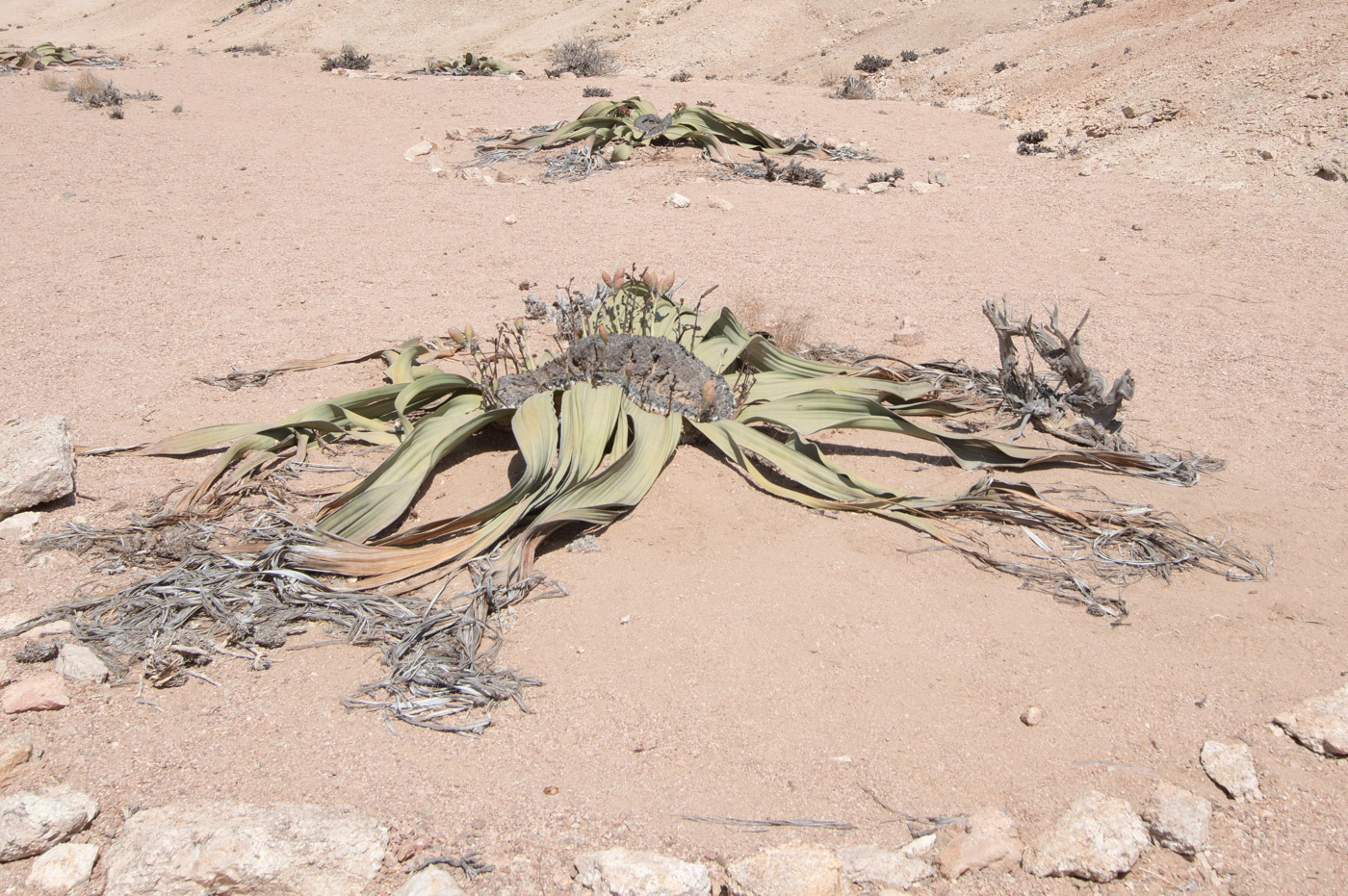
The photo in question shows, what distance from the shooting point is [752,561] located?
2.70 m

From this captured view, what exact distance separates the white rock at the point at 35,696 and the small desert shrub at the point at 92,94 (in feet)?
27.7

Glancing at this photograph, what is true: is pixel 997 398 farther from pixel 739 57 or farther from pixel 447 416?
pixel 739 57

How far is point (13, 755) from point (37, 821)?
0.24 metres

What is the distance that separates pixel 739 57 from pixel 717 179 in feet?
42.0

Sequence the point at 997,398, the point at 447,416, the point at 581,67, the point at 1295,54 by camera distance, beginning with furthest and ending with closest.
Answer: the point at 581,67 → the point at 1295,54 → the point at 997,398 → the point at 447,416

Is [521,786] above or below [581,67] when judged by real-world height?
below

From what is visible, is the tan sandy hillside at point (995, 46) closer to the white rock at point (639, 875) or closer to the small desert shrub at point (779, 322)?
the small desert shrub at point (779, 322)

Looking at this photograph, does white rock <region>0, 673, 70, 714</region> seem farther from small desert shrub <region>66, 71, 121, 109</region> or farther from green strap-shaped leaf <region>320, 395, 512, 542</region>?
small desert shrub <region>66, 71, 121, 109</region>

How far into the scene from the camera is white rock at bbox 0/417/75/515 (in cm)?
273

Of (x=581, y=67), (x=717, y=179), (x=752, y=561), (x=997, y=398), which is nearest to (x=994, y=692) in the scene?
(x=752, y=561)

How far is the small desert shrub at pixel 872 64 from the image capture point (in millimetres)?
14906

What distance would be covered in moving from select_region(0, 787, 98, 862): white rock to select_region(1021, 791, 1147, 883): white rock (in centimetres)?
176

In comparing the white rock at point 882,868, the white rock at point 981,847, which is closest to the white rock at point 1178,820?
the white rock at point 981,847

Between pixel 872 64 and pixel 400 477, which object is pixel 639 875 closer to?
pixel 400 477
